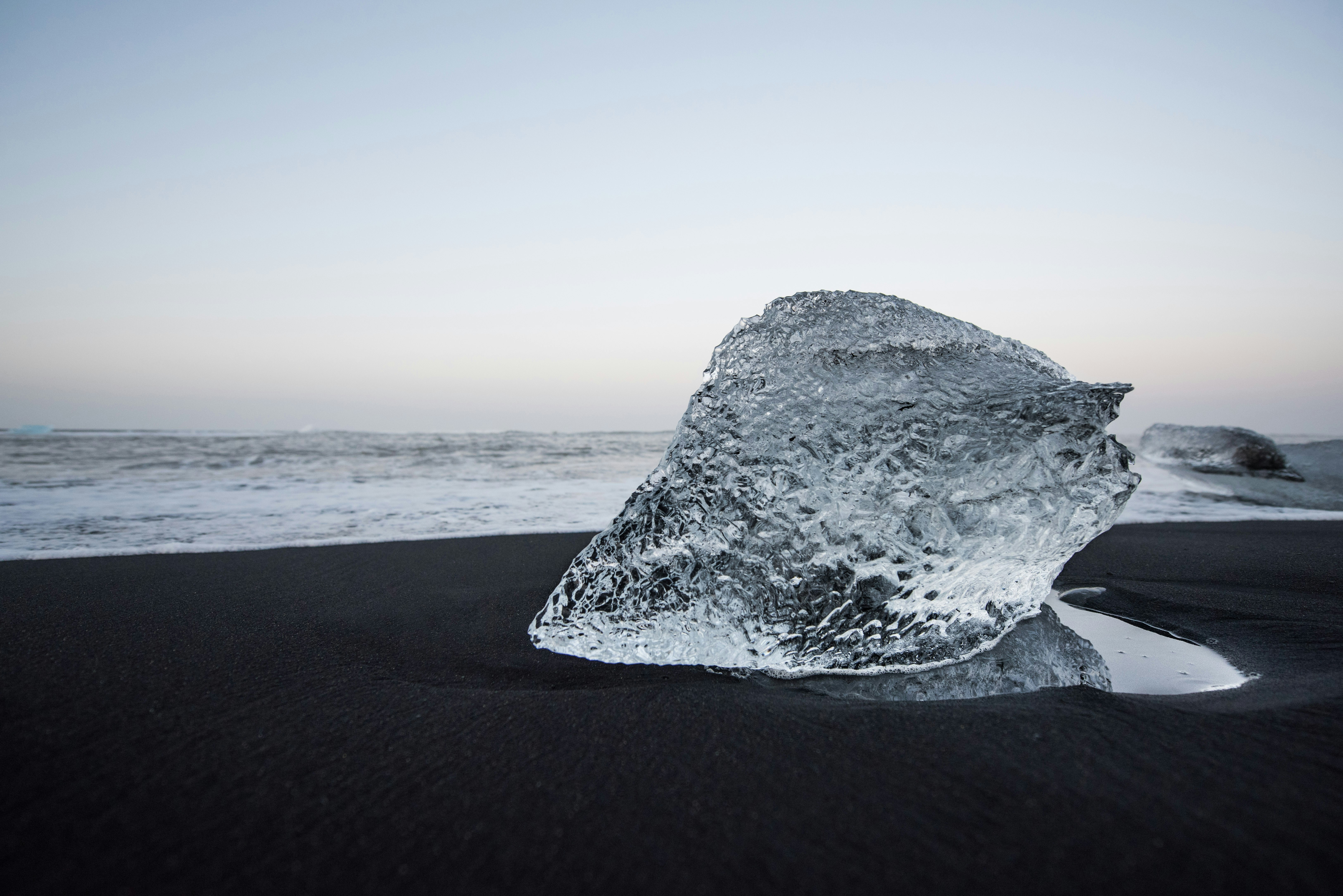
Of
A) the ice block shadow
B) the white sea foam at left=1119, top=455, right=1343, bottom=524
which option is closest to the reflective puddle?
the ice block shadow

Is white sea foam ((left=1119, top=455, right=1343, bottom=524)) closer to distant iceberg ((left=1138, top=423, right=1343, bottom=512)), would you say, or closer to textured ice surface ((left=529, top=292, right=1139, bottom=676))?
distant iceberg ((left=1138, top=423, right=1343, bottom=512))

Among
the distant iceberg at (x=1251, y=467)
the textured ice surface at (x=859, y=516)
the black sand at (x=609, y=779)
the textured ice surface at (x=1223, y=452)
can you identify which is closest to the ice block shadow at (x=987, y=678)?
the textured ice surface at (x=859, y=516)

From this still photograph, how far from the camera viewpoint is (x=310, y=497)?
639 centimetres

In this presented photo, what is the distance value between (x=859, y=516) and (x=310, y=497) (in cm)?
608

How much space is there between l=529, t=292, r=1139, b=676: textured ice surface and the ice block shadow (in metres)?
0.06

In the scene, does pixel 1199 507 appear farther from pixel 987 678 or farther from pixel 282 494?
pixel 282 494

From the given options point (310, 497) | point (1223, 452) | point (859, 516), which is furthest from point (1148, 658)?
point (1223, 452)

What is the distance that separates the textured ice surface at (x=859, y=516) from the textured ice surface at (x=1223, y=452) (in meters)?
9.00

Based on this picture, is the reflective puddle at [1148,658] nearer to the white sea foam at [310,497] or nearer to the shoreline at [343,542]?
the shoreline at [343,542]

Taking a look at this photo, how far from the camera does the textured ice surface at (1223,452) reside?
8664 millimetres

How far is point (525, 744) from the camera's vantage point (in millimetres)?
1271

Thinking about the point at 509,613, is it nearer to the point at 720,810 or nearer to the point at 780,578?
the point at 780,578

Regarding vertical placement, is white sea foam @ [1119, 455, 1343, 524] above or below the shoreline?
above

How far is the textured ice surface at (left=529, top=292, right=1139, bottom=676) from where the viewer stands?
1.92 metres
